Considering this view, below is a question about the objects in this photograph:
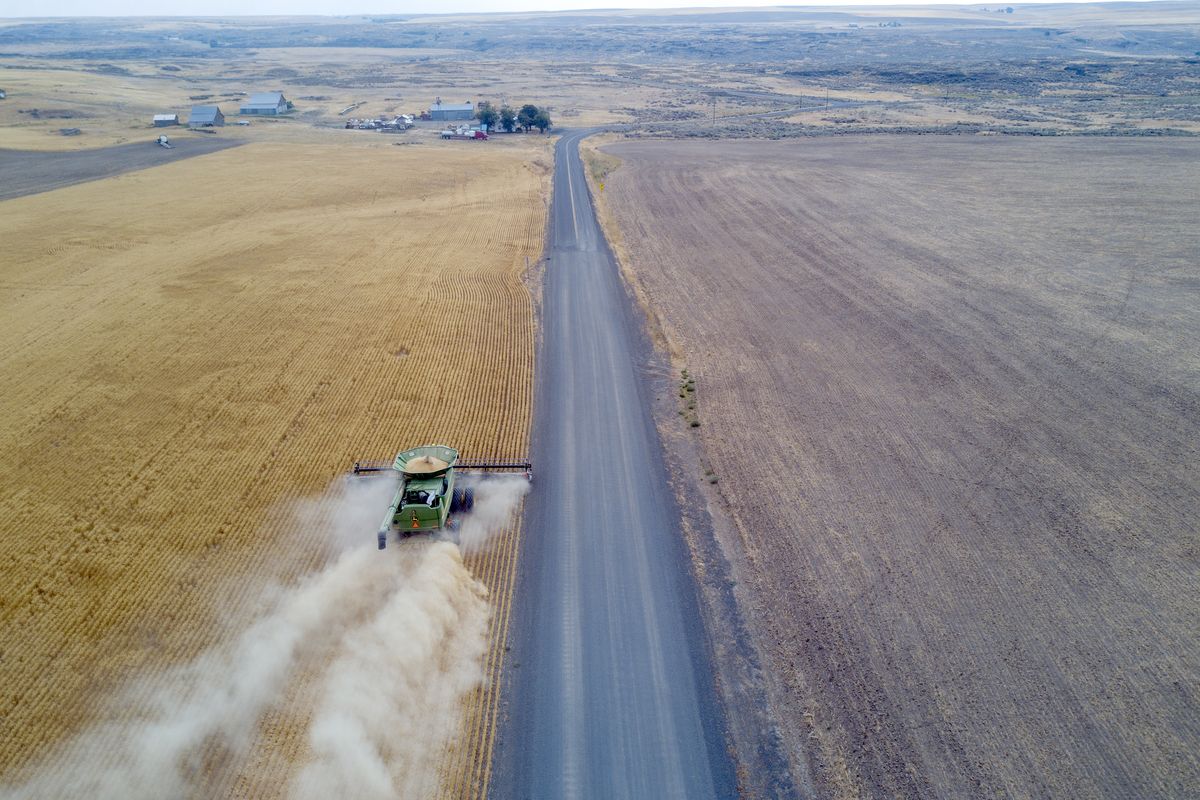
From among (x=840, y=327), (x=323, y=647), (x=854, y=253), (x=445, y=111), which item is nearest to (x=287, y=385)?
(x=323, y=647)

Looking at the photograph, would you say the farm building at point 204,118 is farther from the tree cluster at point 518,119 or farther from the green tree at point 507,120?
the green tree at point 507,120

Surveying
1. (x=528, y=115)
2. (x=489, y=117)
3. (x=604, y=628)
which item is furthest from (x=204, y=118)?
(x=604, y=628)

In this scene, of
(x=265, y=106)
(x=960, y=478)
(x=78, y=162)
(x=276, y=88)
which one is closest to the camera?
(x=960, y=478)

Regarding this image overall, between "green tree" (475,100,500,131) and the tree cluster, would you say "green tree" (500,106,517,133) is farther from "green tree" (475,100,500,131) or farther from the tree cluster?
"green tree" (475,100,500,131)

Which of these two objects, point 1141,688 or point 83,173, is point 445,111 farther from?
point 1141,688

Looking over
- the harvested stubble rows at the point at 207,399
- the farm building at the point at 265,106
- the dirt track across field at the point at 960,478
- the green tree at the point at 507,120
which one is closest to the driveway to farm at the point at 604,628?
the harvested stubble rows at the point at 207,399

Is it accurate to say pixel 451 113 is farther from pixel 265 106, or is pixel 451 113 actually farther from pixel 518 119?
pixel 265 106

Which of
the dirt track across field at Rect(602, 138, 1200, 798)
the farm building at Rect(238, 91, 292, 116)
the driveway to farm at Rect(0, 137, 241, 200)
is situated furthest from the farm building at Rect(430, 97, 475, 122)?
the dirt track across field at Rect(602, 138, 1200, 798)
